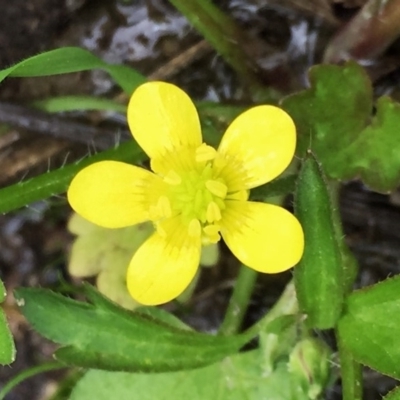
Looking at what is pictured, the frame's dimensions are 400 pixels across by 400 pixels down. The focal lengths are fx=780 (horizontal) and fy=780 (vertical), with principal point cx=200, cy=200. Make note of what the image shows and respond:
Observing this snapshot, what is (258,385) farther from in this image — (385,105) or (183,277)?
(385,105)

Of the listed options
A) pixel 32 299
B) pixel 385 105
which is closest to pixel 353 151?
pixel 385 105

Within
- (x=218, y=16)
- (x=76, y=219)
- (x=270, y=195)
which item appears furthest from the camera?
(x=76, y=219)

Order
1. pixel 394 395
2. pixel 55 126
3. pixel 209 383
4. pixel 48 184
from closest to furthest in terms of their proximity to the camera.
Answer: pixel 394 395, pixel 48 184, pixel 209 383, pixel 55 126

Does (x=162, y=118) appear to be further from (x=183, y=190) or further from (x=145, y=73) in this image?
(x=145, y=73)

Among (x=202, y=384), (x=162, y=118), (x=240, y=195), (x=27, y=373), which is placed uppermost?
(x=162, y=118)

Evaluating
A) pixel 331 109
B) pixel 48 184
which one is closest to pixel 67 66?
pixel 48 184

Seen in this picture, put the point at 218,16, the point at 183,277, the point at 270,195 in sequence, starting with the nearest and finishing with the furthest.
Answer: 1. the point at 183,277
2. the point at 270,195
3. the point at 218,16

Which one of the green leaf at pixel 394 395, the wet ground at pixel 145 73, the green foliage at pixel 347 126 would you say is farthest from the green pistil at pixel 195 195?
the wet ground at pixel 145 73
